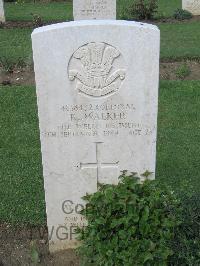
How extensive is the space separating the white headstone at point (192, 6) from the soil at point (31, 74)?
5067 mm

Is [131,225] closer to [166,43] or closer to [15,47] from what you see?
[15,47]

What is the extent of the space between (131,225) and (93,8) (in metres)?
8.75

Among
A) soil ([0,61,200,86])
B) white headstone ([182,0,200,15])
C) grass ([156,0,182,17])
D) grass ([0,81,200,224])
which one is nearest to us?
grass ([0,81,200,224])

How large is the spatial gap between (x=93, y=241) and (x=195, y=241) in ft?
2.39

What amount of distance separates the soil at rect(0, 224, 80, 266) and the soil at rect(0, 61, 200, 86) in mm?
4365

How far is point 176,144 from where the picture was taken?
630cm

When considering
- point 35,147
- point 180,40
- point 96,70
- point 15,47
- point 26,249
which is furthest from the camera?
point 180,40

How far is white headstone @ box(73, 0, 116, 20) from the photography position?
1150 cm

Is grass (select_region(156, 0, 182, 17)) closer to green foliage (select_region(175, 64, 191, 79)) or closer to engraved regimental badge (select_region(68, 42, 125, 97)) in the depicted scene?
green foliage (select_region(175, 64, 191, 79))

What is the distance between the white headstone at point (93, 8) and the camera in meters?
11.5

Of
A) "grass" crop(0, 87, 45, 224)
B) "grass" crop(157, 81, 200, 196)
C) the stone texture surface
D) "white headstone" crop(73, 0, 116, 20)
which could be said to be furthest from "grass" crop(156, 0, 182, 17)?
the stone texture surface

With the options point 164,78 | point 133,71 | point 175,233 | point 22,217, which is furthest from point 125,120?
point 164,78

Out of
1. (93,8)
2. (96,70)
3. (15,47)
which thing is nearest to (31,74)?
(15,47)

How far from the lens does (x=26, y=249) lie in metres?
4.43
